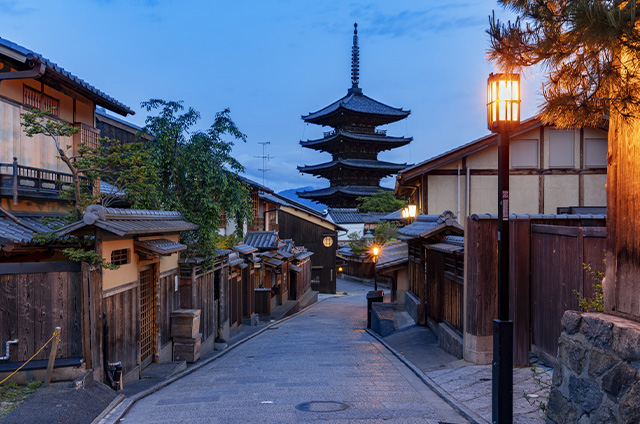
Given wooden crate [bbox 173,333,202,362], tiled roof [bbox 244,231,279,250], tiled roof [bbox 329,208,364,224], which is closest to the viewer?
wooden crate [bbox 173,333,202,362]

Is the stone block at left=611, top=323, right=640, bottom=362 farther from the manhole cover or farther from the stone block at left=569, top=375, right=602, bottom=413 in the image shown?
the manhole cover

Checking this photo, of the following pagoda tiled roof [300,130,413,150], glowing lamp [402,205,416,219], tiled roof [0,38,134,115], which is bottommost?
glowing lamp [402,205,416,219]

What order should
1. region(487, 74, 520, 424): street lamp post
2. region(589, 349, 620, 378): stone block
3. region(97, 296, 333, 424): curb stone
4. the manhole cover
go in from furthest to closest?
the manhole cover < region(97, 296, 333, 424): curb stone < region(487, 74, 520, 424): street lamp post < region(589, 349, 620, 378): stone block

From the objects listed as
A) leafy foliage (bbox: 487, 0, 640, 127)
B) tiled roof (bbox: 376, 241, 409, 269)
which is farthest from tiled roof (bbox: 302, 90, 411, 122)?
leafy foliage (bbox: 487, 0, 640, 127)

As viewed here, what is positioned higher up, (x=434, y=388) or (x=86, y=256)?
(x=86, y=256)

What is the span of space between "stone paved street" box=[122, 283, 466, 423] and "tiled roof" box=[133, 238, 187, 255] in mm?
2849

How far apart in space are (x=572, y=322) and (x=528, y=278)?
404cm

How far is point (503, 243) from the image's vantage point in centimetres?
631

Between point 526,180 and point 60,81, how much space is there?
605 inches

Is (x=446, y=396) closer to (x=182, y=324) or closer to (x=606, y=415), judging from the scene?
(x=606, y=415)

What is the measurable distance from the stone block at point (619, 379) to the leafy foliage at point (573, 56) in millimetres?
2450

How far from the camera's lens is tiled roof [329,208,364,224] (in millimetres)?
53219

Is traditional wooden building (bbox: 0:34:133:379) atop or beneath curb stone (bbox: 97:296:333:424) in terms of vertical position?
atop

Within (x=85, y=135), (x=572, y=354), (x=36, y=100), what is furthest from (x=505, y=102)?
(x=85, y=135)
